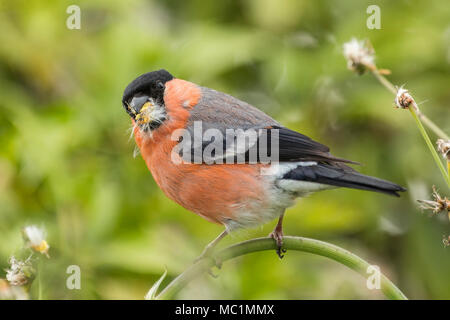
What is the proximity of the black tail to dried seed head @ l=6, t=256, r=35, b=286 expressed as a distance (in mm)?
948

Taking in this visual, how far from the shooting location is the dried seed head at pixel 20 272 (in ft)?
5.20

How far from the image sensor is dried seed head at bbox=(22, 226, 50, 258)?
1.66 m

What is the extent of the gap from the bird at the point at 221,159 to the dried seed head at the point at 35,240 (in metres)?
0.63

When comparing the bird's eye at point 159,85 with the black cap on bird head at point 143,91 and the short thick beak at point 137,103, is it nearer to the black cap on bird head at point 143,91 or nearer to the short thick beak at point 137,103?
the black cap on bird head at point 143,91

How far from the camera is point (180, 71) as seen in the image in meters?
3.24

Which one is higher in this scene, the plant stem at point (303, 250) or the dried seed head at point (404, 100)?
the dried seed head at point (404, 100)

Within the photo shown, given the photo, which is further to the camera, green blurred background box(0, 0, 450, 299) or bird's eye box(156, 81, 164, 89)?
green blurred background box(0, 0, 450, 299)

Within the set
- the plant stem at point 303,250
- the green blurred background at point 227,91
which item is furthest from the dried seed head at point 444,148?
the green blurred background at point 227,91

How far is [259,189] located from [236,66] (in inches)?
55.2

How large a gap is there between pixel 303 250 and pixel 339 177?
1.17ft

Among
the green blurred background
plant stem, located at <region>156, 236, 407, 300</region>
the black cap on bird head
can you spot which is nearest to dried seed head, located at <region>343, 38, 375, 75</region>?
plant stem, located at <region>156, 236, 407, 300</region>

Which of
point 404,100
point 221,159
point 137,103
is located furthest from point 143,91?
point 404,100

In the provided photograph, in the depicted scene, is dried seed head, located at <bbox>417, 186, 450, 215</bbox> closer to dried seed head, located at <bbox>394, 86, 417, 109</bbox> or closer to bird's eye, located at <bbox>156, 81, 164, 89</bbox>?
dried seed head, located at <bbox>394, 86, 417, 109</bbox>
